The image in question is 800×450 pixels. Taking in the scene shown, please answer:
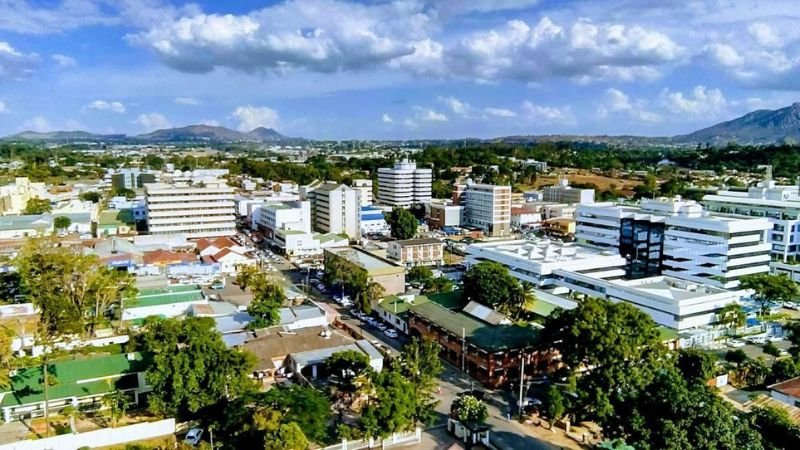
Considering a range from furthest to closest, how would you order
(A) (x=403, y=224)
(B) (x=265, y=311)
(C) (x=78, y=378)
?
(A) (x=403, y=224)
(B) (x=265, y=311)
(C) (x=78, y=378)

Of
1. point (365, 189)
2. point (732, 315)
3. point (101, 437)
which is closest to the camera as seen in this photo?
point (101, 437)

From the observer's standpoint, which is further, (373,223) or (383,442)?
(373,223)

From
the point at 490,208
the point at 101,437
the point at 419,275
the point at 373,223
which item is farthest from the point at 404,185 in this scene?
the point at 101,437

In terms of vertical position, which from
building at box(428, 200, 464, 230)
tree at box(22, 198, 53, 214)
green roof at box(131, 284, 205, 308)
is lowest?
green roof at box(131, 284, 205, 308)

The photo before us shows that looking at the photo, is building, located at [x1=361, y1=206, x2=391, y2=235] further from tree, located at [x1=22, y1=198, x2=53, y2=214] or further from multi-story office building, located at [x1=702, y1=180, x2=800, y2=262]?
A: tree, located at [x1=22, y1=198, x2=53, y2=214]

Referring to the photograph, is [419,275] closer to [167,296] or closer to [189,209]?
[167,296]

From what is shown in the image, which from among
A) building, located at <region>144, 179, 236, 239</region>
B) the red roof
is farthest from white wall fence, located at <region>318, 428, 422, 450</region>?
building, located at <region>144, 179, 236, 239</region>
